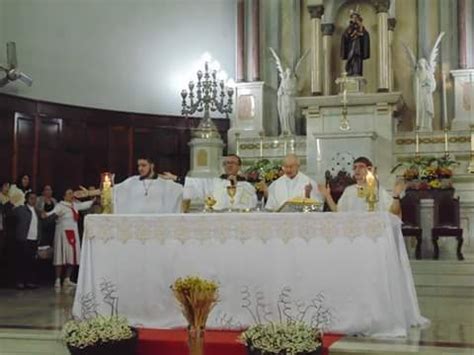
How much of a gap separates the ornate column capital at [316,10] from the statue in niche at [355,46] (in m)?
0.75

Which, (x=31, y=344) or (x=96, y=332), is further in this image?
(x=31, y=344)

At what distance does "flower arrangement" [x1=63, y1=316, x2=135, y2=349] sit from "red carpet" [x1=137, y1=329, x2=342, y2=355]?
329mm

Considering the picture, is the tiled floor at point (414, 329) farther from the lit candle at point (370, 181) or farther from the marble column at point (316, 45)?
the marble column at point (316, 45)

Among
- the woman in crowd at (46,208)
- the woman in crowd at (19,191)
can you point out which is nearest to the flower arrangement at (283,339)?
the woman in crowd at (19,191)

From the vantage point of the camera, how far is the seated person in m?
6.72

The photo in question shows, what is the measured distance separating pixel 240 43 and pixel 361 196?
9220 mm

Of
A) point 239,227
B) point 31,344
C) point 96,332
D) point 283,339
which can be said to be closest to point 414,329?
point 239,227

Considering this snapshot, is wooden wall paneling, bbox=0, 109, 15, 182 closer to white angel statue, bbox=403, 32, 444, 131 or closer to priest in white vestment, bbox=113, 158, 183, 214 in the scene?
priest in white vestment, bbox=113, 158, 183, 214

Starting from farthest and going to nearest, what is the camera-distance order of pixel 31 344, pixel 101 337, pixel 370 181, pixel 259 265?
pixel 370 181, pixel 259 265, pixel 31 344, pixel 101 337

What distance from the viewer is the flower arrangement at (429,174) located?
1189cm

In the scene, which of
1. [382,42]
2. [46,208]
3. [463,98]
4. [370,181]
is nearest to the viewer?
[370,181]

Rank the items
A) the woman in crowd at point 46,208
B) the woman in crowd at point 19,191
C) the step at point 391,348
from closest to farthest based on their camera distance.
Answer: the step at point 391,348 < the woman in crowd at point 19,191 < the woman in crowd at point 46,208

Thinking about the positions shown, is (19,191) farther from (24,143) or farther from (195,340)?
(195,340)

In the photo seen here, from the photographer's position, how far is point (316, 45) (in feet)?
47.8
